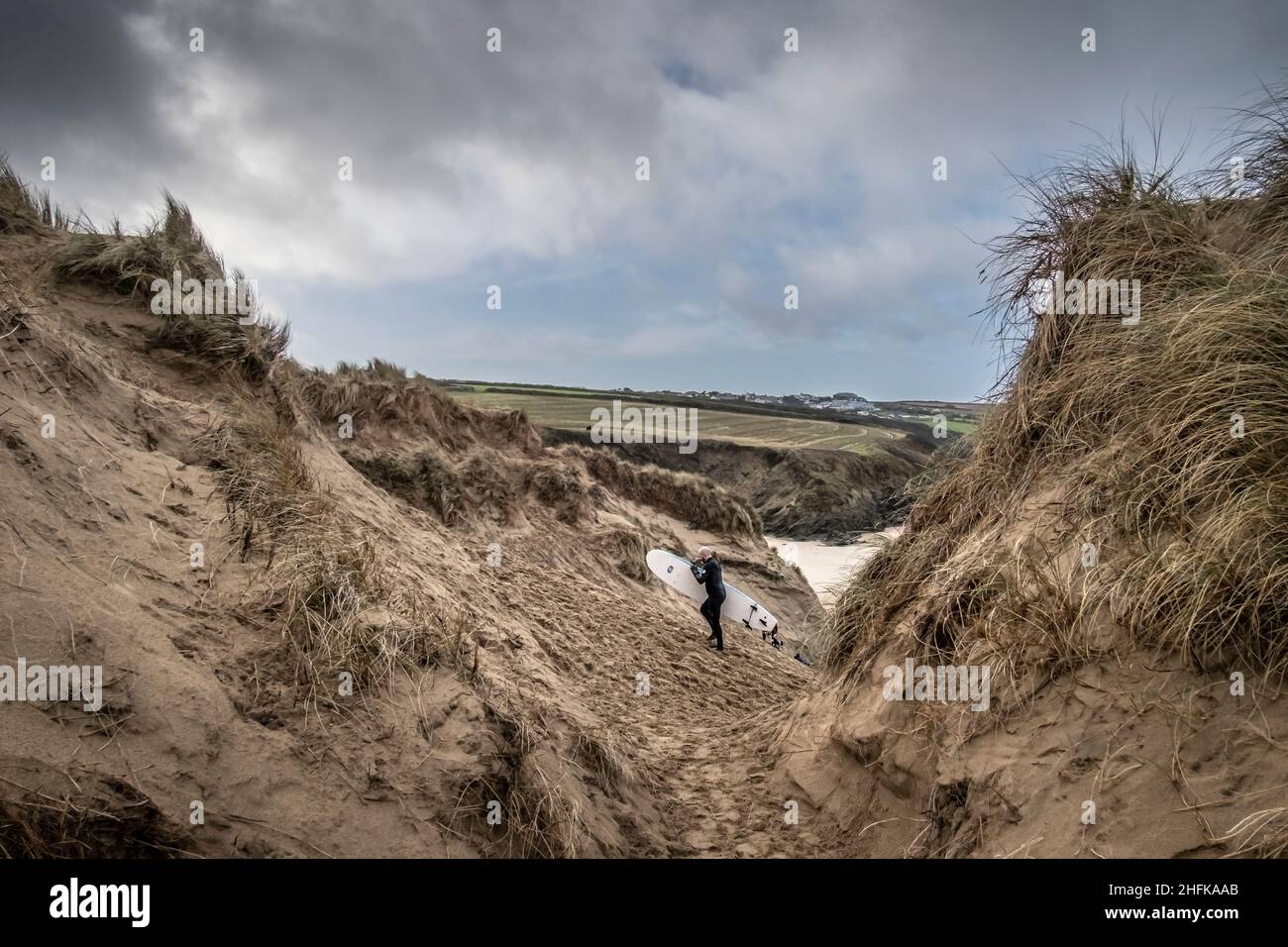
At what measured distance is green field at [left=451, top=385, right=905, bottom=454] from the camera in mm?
40281

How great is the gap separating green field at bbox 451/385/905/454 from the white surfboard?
Result: 21204 mm

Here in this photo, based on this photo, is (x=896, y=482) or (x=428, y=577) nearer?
(x=428, y=577)

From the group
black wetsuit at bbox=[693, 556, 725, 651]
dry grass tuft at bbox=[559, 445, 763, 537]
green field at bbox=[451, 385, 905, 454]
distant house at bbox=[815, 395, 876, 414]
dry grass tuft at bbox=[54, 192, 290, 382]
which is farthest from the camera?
distant house at bbox=[815, 395, 876, 414]

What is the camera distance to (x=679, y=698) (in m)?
8.37

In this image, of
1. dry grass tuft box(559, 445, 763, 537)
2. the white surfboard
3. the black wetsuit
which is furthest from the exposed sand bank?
the black wetsuit

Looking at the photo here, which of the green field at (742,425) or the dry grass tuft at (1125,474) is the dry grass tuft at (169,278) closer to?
the dry grass tuft at (1125,474)

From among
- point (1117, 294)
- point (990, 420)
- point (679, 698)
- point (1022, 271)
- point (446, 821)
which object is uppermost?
point (1022, 271)

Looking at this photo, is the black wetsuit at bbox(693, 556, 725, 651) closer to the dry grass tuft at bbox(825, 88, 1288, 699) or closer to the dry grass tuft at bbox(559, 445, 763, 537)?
the dry grass tuft at bbox(825, 88, 1288, 699)

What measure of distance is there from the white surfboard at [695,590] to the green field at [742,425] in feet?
69.6

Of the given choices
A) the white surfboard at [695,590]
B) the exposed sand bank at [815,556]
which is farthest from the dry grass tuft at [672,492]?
the white surfboard at [695,590]

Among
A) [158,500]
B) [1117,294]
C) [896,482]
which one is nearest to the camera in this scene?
[158,500]
